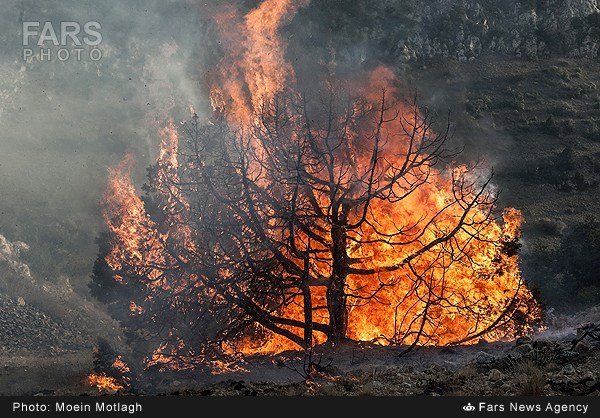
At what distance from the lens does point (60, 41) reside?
4522cm

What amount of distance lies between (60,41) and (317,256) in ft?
119

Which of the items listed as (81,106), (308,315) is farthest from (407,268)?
(81,106)

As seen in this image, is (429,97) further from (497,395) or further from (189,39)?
(497,395)

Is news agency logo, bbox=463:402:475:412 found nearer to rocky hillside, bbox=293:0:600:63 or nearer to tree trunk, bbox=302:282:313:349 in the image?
tree trunk, bbox=302:282:313:349

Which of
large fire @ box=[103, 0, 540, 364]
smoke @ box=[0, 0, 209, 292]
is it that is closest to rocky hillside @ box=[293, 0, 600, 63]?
smoke @ box=[0, 0, 209, 292]

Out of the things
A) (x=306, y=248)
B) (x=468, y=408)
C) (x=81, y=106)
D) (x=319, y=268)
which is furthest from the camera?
(x=81, y=106)

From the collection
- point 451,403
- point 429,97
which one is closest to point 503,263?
point 451,403

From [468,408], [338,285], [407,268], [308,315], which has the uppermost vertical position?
[407,268]

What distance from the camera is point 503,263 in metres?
15.3

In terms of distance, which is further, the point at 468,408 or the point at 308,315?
the point at 308,315

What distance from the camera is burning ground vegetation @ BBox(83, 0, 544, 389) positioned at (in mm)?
14102

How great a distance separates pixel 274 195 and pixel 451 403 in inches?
322

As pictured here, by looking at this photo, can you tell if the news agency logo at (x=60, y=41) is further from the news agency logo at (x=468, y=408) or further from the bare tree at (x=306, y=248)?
the news agency logo at (x=468, y=408)

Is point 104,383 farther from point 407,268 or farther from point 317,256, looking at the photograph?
point 407,268
